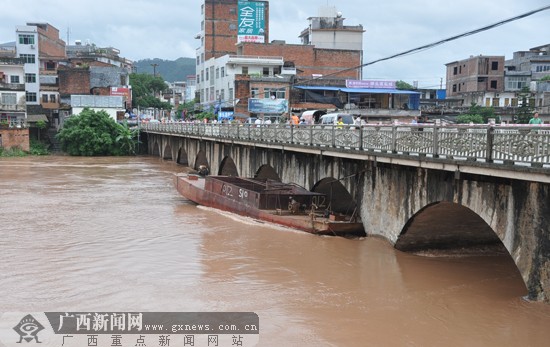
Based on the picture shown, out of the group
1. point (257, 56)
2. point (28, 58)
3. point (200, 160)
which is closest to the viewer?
point (200, 160)

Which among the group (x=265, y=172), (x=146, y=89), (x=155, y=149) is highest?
(x=146, y=89)

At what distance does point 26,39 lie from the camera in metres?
68.4

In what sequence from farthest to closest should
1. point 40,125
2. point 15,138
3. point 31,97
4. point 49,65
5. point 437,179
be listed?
point 49,65 < point 31,97 < point 40,125 < point 15,138 < point 437,179

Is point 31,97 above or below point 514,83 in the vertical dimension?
below

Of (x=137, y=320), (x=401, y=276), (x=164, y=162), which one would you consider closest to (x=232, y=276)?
(x=137, y=320)

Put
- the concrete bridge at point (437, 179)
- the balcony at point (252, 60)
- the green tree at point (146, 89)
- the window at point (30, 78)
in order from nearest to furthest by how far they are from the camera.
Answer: the concrete bridge at point (437, 179) → the balcony at point (252, 60) → the window at point (30, 78) → the green tree at point (146, 89)

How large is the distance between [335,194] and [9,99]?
158 feet

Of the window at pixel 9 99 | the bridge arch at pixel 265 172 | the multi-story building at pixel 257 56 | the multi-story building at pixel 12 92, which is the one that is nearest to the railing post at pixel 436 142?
the bridge arch at pixel 265 172

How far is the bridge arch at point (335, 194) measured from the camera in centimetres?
2275

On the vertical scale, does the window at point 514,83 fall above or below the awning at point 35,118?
above

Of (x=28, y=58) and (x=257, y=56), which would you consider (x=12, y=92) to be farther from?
(x=257, y=56)

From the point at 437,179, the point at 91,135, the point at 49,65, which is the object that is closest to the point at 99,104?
the point at 91,135

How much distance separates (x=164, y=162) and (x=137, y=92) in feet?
151

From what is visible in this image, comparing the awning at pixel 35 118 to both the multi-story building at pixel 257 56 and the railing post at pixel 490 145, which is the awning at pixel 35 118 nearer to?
the multi-story building at pixel 257 56
